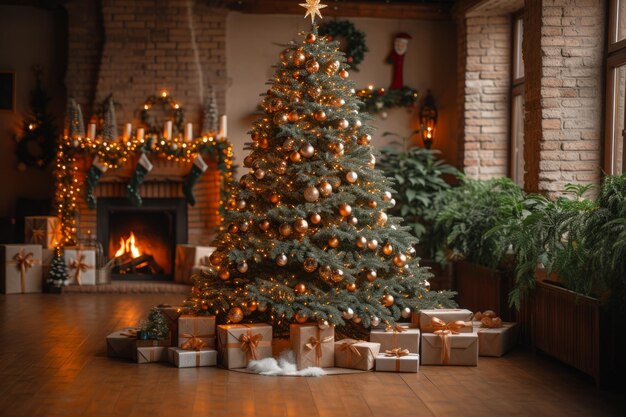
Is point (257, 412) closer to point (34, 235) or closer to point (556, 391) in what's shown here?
point (556, 391)

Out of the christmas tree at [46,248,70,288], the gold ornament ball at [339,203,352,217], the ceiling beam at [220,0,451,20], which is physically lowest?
the christmas tree at [46,248,70,288]

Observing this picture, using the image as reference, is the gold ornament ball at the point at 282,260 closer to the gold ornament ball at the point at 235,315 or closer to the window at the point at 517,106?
the gold ornament ball at the point at 235,315

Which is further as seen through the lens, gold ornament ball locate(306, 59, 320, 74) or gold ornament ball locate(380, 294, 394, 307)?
gold ornament ball locate(306, 59, 320, 74)

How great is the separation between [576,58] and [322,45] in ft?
7.32

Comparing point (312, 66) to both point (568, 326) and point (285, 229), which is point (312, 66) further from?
point (568, 326)

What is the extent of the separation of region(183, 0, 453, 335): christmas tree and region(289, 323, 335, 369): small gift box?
0.13m

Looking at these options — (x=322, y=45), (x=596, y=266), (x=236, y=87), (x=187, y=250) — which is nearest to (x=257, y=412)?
(x=596, y=266)

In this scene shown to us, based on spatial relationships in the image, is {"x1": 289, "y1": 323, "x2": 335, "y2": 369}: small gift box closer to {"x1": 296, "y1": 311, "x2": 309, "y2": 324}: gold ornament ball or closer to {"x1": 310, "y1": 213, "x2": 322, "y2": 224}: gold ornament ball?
{"x1": 296, "y1": 311, "x2": 309, "y2": 324}: gold ornament ball

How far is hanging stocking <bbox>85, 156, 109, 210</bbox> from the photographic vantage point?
9.84m

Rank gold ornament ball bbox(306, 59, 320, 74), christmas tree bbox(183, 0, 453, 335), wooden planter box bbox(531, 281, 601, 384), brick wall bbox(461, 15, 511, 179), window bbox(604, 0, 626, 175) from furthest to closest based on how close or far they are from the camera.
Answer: brick wall bbox(461, 15, 511, 179) → window bbox(604, 0, 626, 175) → gold ornament ball bbox(306, 59, 320, 74) → christmas tree bbox(183, 0, 453, 335) → wooden planter box bbox(531, 281, 601, 384)

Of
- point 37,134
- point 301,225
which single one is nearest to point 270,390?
point 301,225

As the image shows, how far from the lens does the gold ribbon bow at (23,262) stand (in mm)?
9562

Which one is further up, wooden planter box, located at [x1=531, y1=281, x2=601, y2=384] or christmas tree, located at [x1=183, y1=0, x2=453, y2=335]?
christmas tree, located at [x1=183, y1=0, x2=453, y2=335]

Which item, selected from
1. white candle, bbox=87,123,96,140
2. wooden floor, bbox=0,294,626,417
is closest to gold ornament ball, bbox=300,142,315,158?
wooden floor, bbox=0,294,626,417
